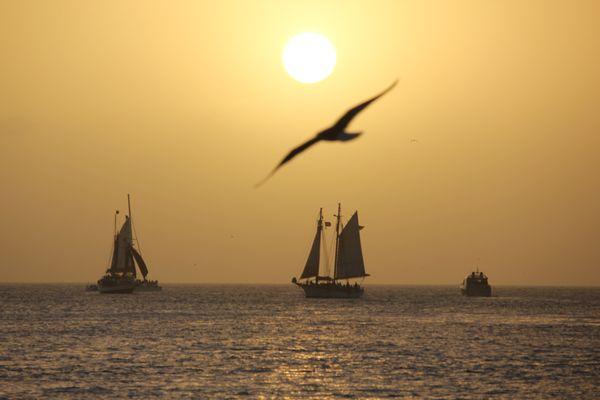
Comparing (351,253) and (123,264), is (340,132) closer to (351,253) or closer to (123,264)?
(351,253)

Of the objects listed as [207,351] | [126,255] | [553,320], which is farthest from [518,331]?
[126,255]

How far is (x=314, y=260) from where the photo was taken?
150 m

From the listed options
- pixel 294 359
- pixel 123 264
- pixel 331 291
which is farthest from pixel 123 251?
pixel 294 359

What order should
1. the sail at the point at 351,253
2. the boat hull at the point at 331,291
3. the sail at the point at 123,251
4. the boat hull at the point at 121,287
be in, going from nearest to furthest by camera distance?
1. the sail at the point at 351,253
2. the boat hull at the point at 331,291
3. the sail at the point at 123,251
4. the boat hull at the point at 121,287

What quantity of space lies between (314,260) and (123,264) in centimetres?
4159

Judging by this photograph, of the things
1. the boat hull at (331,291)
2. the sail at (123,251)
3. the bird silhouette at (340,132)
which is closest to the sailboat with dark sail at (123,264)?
the sail at (123,251)

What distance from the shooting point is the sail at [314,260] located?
149 metres

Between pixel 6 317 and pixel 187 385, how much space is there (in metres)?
72.9

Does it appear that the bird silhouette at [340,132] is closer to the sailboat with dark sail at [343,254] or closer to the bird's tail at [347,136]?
the bird's tail at [347,136]

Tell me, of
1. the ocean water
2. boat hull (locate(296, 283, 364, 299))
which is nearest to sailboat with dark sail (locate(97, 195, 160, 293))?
boat hull (locate(296, 283, 364, 299))

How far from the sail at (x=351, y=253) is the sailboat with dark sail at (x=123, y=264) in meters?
42.1

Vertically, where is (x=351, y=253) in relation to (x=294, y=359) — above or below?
above

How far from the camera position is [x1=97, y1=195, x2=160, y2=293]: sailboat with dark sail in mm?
175000

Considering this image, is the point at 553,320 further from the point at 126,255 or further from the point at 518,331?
the point at 126,255
